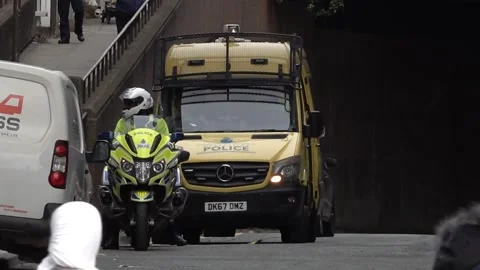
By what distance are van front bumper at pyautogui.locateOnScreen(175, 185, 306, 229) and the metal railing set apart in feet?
18.3

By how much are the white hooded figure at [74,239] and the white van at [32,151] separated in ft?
19.7

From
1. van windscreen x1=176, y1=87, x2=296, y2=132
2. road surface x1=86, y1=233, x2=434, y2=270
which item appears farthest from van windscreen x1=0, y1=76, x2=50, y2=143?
van windscreen x1=176, y1=87, x2=296, y2=132

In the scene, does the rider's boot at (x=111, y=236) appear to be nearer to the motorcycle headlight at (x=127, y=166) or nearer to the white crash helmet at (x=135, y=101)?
the motorcycle headlight at (x=127, y=166)

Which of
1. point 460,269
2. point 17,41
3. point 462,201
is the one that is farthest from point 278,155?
point 462,201

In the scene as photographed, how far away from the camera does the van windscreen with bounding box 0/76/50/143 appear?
11.5 m

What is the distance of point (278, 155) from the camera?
17141mm

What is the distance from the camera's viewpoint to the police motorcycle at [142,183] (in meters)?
14.4

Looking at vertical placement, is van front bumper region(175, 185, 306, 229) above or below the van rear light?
below

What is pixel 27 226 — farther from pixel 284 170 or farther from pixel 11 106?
pixel 284 170

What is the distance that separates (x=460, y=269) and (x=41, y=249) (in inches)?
308

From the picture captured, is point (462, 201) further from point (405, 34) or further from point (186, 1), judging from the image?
point (186, 1)

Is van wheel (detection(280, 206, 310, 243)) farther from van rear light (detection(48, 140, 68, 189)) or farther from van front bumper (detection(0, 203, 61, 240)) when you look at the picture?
van front bumper (detection(0, 203, 61, 240))

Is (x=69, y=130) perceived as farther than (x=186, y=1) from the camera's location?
No

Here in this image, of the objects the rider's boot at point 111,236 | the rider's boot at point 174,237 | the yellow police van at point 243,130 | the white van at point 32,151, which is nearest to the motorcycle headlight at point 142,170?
the rider's boot at point 111,236
